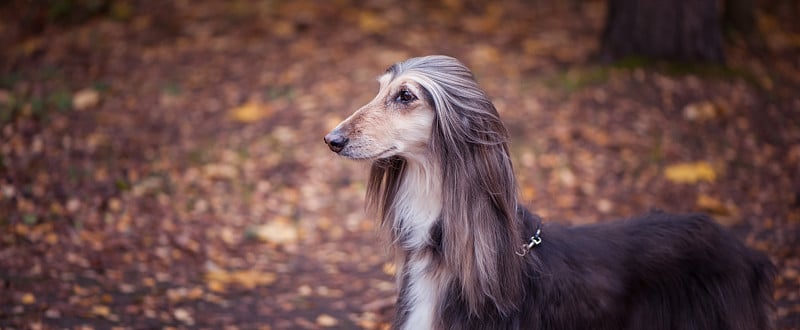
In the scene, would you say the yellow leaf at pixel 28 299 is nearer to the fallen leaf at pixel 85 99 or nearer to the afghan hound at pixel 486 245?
the afghan hound at pixel 486 245

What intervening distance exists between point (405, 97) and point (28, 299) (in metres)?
3.38

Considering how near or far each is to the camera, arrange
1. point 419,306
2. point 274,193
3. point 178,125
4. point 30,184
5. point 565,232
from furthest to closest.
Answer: point 178,125
point 274,193
point 30,184
point 565,232
point 419,306

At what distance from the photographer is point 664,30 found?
9312mm

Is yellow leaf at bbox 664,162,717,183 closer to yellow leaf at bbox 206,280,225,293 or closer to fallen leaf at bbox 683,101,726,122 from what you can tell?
fallen leaf at bbox 683,101,726,122

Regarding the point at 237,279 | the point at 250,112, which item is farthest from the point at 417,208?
the point at 250,112

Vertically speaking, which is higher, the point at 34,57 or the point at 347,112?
the point at 34,57

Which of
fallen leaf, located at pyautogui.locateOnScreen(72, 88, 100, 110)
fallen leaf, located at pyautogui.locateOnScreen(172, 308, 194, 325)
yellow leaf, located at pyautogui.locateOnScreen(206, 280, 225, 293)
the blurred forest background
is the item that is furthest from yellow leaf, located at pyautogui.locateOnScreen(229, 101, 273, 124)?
fallen leaf, located at pyautogui.locateOnScreen(172, 308, 194, 325)

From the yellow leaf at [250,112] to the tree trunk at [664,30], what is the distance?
4.10 meters

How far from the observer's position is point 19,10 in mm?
11133

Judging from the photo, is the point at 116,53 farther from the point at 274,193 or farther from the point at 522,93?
the point at 522,93

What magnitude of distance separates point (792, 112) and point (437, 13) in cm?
476

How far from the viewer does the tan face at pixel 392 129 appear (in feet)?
11.9

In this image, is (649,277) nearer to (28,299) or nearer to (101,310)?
(101,310)

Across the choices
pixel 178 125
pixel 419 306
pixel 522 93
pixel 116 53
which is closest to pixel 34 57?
pixel 116 53
